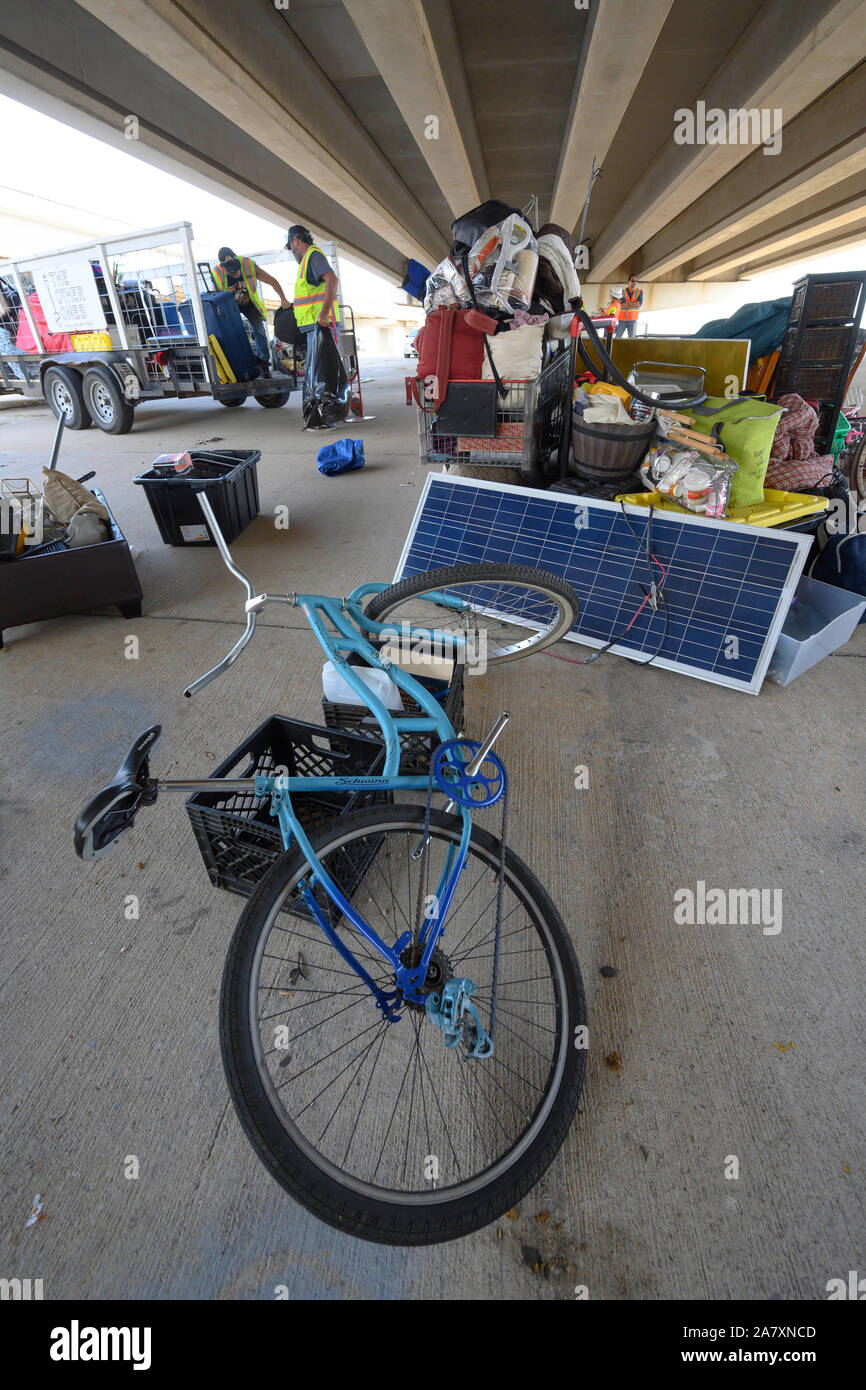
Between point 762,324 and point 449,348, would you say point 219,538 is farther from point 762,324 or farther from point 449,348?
point 762,324

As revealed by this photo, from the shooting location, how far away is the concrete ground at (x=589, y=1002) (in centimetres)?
105

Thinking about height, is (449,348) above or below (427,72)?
below

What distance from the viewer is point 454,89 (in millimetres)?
5812

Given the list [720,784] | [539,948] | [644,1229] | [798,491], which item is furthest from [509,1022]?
[798,491]

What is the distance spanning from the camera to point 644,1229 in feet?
3.52

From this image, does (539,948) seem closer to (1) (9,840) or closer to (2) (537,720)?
(2) (537,720)

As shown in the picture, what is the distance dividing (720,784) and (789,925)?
533 mm

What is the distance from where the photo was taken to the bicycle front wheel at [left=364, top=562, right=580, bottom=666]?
64.8 inches

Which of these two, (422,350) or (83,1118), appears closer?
(83,1118)

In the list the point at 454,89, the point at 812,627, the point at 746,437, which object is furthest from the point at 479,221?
the point at 454,89

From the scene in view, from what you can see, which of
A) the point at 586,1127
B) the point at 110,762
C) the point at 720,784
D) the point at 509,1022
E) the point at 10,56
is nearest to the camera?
the point at 586,1127

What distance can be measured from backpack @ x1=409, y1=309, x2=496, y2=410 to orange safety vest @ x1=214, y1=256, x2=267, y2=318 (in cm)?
485

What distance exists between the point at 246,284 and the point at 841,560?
7.08 metres
